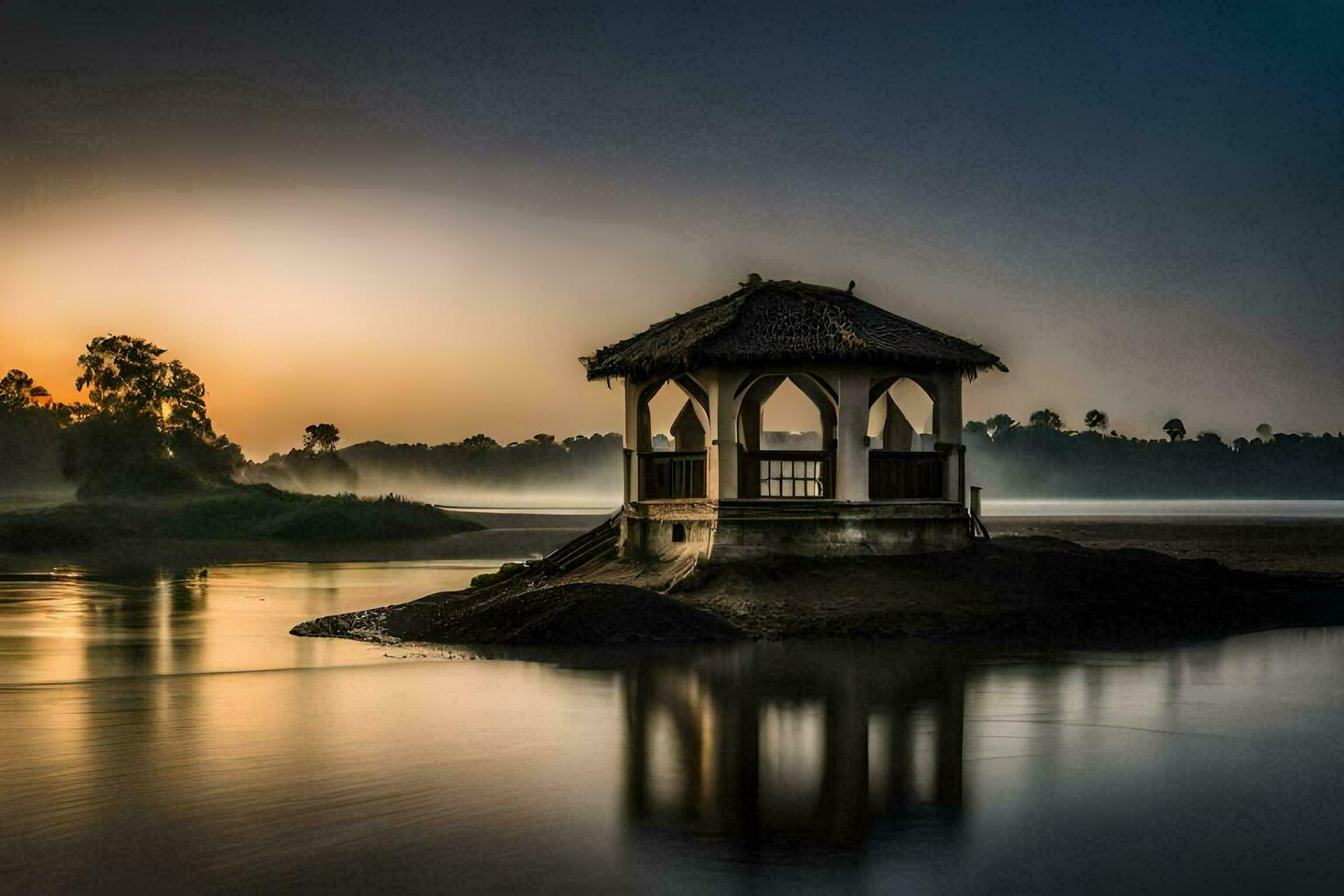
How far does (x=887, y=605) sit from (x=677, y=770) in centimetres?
1057

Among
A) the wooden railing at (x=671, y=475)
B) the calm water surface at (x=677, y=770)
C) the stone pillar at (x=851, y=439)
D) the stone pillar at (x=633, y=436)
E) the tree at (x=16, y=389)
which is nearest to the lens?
the calm water surface at (x=677, y=770)

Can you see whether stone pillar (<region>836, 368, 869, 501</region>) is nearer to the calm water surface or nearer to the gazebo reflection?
the calm water surface

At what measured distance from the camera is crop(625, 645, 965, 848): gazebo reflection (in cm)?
998

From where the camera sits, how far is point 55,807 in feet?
33.1

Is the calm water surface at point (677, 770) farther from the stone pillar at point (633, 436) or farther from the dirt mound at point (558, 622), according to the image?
the stone pillar at point (633, 436)

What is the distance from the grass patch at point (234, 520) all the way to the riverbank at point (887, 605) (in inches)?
1511

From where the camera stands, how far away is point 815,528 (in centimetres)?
2394

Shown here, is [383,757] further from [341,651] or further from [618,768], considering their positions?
[341,651]

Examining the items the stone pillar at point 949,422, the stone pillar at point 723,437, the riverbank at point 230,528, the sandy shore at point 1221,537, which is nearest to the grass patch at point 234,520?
the riverbank at point 230,528

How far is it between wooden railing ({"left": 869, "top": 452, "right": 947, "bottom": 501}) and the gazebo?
0.08ft

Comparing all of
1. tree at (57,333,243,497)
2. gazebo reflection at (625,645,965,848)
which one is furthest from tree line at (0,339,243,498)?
gazebo reflection at (625,645,965,848)

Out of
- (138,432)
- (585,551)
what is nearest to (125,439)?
(138,432)

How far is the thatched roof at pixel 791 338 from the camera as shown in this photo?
945 inches

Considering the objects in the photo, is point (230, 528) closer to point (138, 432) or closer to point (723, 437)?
point (138, 432)
